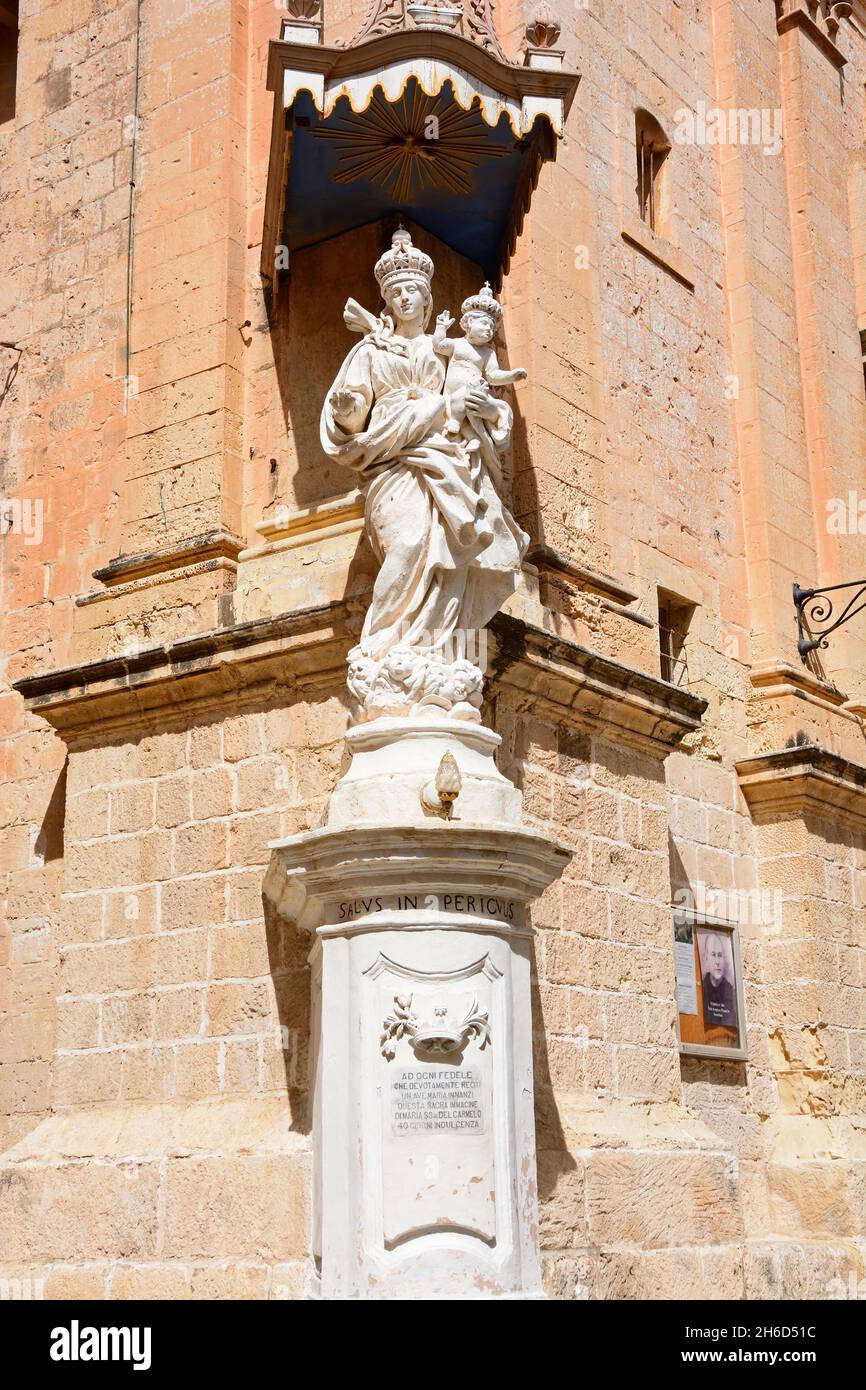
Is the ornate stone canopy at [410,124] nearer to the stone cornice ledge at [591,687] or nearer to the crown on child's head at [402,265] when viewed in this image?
the crown on child's head at [402,265]

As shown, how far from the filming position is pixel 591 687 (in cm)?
870

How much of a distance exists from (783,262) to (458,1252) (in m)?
8.86

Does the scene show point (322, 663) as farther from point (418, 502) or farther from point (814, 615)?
point (814, 615)

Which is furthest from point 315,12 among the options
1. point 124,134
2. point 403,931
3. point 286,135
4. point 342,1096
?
point 342,1096

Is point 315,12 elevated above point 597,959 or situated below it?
above

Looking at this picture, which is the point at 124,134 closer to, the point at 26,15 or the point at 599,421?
the point at 26,15

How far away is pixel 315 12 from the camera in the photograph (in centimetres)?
837

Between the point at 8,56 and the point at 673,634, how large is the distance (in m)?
6.64

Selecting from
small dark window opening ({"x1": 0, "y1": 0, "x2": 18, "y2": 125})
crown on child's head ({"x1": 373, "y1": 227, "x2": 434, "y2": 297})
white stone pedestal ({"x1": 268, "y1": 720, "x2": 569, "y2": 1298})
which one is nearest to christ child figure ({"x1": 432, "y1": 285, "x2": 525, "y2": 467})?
crown on child's head ({"x1": 373, "y1": 227, "x2": 434, "y2": 297})

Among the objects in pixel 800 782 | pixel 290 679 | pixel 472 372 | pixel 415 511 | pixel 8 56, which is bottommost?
pixel 290 679

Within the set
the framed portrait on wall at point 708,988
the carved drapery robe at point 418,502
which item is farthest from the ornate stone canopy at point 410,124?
the framed portrait on wall at point 708,988

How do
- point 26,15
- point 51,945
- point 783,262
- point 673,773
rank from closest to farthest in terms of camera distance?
point 51,945
point 673,773
point 26,15
point 783,262

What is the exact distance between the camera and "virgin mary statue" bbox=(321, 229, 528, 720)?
740 centimetres

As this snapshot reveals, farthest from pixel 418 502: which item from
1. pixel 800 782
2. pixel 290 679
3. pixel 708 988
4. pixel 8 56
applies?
pixel 8 56
